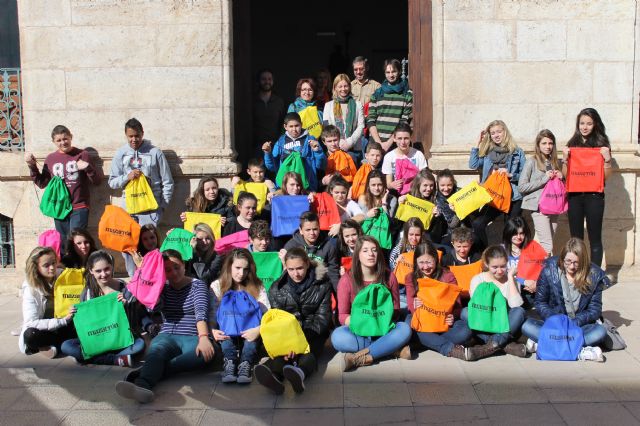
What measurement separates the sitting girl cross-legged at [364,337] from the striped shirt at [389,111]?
102 inches

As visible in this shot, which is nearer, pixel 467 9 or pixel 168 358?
pixel 168 358

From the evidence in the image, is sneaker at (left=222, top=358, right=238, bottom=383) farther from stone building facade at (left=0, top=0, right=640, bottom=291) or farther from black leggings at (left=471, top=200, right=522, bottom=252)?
stone building facade at (left=0, top=0, right=640, bottom=291)

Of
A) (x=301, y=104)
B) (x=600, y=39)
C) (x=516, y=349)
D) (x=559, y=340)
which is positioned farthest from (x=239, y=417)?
(x=600, y=39)

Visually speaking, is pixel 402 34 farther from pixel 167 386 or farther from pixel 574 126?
pixel 167 386

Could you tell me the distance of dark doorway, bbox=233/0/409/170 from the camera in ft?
55.7

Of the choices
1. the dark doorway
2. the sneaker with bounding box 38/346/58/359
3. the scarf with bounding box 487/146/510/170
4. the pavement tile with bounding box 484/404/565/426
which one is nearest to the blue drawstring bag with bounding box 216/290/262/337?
the sneaker with bounding box 38/346/58/359

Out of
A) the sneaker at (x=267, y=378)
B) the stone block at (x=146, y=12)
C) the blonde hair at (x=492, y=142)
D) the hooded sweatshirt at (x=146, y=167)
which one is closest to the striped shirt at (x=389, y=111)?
the blonde hair at (x=492, y=142)

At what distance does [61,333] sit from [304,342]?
2102 millimetres

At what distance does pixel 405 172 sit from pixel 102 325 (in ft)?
11.4

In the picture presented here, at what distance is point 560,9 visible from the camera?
28.8 feet

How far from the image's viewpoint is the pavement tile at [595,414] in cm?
505

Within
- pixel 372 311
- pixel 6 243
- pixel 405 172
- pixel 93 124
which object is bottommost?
pixel 372 311

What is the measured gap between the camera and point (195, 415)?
5.30 meters

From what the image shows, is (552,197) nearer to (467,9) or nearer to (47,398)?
(467,9)
